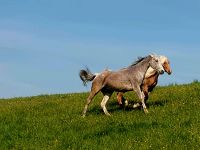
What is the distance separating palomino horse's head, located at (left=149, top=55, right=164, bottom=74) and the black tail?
2.82 meters

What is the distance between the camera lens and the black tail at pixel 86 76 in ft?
71.7

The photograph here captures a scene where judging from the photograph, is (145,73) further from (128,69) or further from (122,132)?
(122,132)

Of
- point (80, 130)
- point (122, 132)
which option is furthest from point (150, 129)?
point (80, 130)

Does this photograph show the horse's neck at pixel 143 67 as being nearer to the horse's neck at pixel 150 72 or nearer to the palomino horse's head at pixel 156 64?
the palomino horse's head at pixel 156 64

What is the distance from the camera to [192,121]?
16906mm

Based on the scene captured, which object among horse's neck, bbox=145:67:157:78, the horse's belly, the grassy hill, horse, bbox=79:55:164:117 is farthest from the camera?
horse's neck, bbox=145:67:157:78

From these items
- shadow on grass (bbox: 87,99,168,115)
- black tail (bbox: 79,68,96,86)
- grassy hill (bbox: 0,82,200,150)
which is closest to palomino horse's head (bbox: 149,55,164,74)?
grassy hill (bbox: 0,82,200,150)

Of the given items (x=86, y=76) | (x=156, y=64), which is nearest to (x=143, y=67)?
(x=156, y=64)

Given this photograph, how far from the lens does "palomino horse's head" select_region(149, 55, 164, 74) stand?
20.6 metres

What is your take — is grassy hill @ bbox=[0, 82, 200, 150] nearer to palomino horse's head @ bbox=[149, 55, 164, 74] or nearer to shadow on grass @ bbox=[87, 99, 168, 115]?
shadow on grass @ bbox=[87, 99, 168, 115]

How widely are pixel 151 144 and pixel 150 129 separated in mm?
1960

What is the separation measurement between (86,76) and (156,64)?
336cm

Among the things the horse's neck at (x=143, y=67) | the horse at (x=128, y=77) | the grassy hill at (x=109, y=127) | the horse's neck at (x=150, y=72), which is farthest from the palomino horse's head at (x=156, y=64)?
the grassy hill at (x=109, y=127)

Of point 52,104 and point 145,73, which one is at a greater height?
point 145,73
